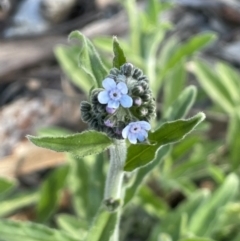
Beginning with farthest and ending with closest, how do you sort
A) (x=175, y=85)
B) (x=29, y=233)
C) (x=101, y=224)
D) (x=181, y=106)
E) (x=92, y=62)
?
(x=175, y=85) → (x=181, y=106) → (x=29, y=233) → (x=101, y=224) → (x=92, y=62)

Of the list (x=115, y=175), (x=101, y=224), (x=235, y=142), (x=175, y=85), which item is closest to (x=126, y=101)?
(x=115, y=175)

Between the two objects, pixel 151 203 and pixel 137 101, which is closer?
pixel 137 101

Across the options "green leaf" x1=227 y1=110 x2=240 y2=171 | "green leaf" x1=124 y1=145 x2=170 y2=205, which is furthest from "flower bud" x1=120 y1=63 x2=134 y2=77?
"green leaf" x1=227 y1=110 x2=240 y2=171

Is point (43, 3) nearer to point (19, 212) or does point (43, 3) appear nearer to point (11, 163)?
point (11, 163)

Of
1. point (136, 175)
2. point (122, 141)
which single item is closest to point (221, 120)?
point (136, 175)

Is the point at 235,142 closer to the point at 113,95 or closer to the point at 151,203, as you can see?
the point at 151,203

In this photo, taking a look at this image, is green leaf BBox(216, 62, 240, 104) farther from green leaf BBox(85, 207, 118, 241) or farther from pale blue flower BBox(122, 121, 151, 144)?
pale blue flower BBox(122, 121, 151, 144)
